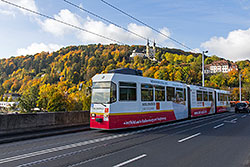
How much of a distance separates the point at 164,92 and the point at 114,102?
5466 mm

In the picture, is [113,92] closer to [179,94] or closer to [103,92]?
[103,92]

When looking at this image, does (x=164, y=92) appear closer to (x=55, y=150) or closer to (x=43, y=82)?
(x=55, y=150)

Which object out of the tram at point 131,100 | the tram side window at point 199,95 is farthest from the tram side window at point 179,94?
the tram side window at point 199,95

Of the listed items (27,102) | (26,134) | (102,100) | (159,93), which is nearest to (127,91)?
(102,100)

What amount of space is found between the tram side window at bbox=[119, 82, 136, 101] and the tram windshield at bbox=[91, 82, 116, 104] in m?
0.46

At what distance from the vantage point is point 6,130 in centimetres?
1126

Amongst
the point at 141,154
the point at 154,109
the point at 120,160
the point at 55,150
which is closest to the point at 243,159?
the point at 141,154

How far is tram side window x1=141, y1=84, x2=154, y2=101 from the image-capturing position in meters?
14.1

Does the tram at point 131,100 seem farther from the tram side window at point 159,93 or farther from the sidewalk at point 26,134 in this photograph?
Result: the sidewalk at point 26,134

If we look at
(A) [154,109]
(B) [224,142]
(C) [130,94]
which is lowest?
(B) [224,142]

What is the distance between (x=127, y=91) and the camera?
13.0 metres

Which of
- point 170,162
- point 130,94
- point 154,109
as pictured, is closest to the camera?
point 170,162

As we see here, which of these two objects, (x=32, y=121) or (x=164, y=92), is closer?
(x=32, y=121)

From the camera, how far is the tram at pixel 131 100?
12.3m
